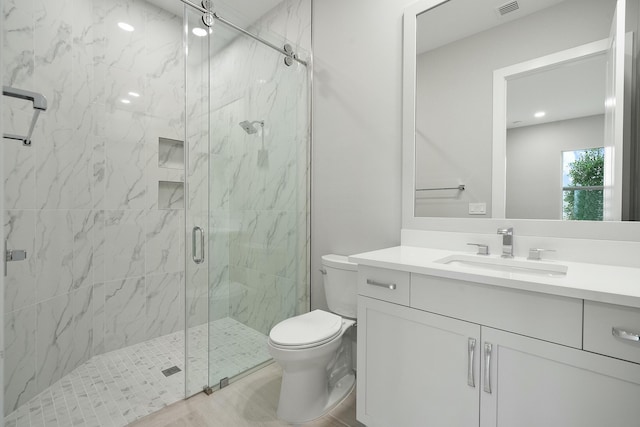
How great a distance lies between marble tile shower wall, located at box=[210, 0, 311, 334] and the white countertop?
898mm

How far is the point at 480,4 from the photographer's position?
1.54m

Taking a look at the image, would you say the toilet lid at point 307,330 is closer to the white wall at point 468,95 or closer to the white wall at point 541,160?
the white wall at point 468,95

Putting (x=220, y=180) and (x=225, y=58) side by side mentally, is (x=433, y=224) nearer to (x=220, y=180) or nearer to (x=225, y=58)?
(x=220, y=180)

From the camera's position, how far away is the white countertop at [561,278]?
0.82m

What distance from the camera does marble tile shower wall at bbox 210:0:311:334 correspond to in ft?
5.97

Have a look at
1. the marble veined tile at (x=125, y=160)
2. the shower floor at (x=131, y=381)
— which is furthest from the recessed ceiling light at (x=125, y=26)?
the shower floor at (x=131, y=381)

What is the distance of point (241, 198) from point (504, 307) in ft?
4.98

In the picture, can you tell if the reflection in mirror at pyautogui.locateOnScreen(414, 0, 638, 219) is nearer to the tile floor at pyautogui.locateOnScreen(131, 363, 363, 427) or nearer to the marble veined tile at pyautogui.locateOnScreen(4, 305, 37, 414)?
the tile floor at pyautogui.locateOnScreen(131, 363, 363, 427)

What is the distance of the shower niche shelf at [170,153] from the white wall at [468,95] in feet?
6.99

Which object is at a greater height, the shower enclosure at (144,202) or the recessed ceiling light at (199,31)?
the recessed ceiling light at (199,31)

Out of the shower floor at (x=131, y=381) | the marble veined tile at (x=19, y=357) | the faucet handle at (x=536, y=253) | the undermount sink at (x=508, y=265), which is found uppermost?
the faucet handle at (x=536, y=253)

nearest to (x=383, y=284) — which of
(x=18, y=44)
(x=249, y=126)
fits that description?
(x=249, y=126)

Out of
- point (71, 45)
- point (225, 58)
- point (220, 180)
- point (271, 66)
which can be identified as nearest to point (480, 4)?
point (271, 66)

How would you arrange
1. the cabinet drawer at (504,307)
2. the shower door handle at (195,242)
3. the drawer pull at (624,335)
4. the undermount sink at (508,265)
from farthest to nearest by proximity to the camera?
1. the shower door handle at (195,242)
2. the undermount sink at (508,265)
3. the cabinet drawer at (504,307)
4. the drawer pull at (624,335)
